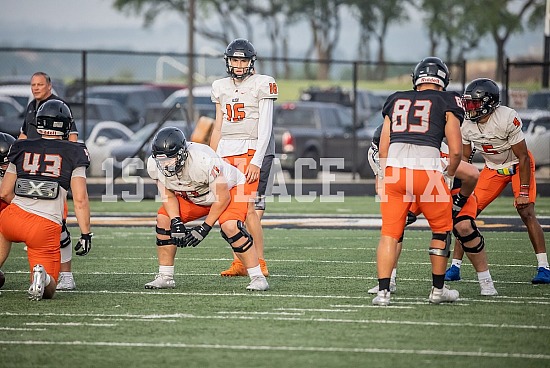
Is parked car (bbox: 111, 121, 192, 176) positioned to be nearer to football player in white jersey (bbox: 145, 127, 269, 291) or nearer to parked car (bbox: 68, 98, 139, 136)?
parked car (bbox: 68, 98, 139, 136)

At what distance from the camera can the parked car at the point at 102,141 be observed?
21516 millimetres

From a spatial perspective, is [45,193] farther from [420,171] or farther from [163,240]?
[420,171]

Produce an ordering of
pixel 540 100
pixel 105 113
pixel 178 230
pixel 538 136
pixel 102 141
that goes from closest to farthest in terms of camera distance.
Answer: pixel 178 230, pixel 102 141, pixel 538 136, pixel 540 100, pixel 105 113

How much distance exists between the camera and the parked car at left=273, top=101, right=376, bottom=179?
2189 centimetres

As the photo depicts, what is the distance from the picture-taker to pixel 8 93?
26000 mm

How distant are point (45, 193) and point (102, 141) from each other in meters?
14.0

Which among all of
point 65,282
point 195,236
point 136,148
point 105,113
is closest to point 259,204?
point 195,236

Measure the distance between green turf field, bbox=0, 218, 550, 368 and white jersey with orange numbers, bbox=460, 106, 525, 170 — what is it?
3.39 feet

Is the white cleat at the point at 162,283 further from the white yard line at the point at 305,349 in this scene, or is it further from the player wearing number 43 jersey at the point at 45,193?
the white yard line at the point at 305,349

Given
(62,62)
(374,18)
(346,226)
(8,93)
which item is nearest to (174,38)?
(62,62)

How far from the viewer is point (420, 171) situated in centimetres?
756

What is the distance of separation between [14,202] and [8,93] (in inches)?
734

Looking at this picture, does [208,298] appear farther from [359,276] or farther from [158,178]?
[359,276]

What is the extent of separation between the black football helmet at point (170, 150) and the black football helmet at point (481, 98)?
8.17 ft
